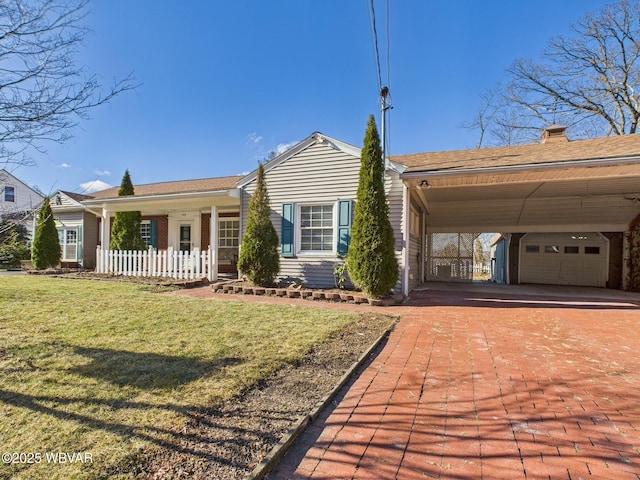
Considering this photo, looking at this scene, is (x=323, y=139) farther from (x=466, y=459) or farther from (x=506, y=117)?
(x=506, y=117)

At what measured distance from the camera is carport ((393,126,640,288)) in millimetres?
7020

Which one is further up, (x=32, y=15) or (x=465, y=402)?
(x=32, y=15)

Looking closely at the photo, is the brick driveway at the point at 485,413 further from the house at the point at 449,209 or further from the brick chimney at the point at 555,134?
the brick chimney at the point at 555,134

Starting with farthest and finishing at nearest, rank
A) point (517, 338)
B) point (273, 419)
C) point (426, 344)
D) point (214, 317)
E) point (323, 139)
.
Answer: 1. point (323, 139)
2. point (214, 317)
3. point (517, 338)
4. point (426, 344)
5. point (273, 419)

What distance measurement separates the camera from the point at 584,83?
18656 mm

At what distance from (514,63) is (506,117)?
321cm

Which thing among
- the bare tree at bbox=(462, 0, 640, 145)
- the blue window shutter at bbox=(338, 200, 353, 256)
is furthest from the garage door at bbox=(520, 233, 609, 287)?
the bare tree at bbox=(462, 0, 640, 145)

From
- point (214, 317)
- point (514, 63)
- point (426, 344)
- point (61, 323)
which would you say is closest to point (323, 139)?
point (214, 317)

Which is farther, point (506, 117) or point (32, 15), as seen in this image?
point (506, 117)

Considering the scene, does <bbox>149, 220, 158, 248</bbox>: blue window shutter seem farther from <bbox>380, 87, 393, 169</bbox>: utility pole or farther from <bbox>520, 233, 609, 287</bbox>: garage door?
<bbox>520, 233, 609, 287</bbox>: garage door

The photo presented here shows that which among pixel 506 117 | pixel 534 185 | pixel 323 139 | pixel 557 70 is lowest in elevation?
pixel 534 185

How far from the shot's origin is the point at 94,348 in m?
3.60

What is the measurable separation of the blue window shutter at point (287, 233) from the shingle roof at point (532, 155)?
3.50m

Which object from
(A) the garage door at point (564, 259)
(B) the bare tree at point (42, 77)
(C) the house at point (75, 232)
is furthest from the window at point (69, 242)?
(A) the garage door at point (564, 259)
